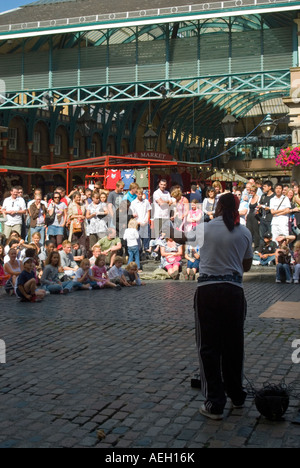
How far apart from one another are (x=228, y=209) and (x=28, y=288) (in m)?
7.60

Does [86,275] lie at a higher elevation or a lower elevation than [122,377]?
higher

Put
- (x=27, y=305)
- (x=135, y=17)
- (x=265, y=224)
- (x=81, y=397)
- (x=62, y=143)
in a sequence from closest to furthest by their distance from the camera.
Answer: (x=81, y=397) < (x=27, y=305) < (x=265, y=224) < (x=135, y=17) < (x=62, y=143)

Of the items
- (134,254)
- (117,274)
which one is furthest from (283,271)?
(134,254)

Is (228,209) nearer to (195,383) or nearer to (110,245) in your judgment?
(195,383)

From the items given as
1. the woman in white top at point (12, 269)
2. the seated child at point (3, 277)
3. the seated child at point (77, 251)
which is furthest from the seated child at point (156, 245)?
the seated child at point (3, 277)

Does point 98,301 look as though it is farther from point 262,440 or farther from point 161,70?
point 161,70

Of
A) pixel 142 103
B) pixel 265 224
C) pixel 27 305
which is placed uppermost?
pixel 142 103

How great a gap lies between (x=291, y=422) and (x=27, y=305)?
299 inches

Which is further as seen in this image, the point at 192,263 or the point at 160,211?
the point at 160,211

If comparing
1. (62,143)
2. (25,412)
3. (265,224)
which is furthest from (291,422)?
(62,143)

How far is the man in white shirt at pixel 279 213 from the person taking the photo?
1636cm

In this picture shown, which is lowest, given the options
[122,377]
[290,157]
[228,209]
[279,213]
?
[122,377]

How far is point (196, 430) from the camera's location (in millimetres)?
5098

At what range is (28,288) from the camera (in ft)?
41.0
